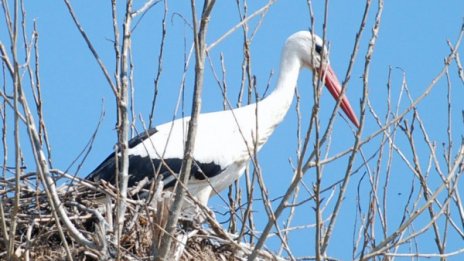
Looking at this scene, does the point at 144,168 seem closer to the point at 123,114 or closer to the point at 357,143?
the point at 123,114

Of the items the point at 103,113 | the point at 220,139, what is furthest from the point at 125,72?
the point at 220,139

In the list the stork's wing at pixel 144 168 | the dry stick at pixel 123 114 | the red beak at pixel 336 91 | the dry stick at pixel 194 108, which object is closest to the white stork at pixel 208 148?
the stork's wing at pixel 144 168

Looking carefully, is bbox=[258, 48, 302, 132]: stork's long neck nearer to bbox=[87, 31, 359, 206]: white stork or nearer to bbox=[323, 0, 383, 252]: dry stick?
bbox=[87, 31, 359, 206]: white stork

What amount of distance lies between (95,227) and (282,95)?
3.15 m

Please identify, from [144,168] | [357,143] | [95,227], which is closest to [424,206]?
[357,143]

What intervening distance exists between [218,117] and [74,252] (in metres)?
2.55

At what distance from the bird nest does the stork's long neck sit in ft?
6.25

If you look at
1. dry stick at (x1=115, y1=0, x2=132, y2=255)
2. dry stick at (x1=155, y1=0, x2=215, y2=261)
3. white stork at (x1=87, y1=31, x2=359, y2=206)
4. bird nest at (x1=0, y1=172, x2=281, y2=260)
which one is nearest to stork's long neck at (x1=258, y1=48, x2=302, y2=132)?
white stork at (x1=87, y1=31, x2=359, y2=206)

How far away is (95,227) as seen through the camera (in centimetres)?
648

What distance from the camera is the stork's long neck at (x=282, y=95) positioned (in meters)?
9.09

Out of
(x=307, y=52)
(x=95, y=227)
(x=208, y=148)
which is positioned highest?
(x=307, y=52)

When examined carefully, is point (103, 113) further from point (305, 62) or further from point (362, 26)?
point (305, 62)

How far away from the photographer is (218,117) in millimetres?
8875

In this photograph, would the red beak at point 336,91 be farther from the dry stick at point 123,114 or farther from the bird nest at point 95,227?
the dry stick at point 123,114
